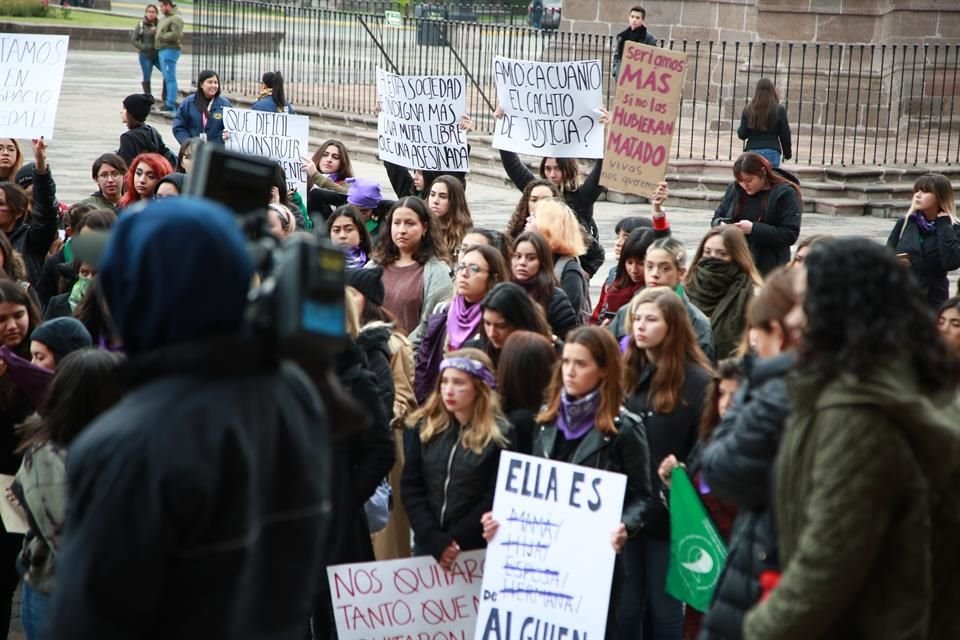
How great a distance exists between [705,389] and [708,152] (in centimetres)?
1357

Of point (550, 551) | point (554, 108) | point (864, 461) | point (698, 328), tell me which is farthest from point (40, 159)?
point (864, 461)

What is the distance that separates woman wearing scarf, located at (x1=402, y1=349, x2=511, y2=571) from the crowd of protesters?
1 centimetres

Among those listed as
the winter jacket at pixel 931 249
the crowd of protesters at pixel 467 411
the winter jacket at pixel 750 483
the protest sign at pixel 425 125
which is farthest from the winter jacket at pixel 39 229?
the winter jacket at pixel 750 483

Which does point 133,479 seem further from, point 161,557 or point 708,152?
point 708,152

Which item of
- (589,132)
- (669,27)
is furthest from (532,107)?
(669,27)

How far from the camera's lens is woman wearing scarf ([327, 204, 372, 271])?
26.9ft

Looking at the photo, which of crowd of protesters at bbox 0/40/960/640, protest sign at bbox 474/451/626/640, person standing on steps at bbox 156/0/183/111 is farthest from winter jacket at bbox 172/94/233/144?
protest sign at bbox 474/451/626/640

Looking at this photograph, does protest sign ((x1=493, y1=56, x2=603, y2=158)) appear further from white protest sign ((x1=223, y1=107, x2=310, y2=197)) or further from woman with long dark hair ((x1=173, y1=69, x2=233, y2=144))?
woman with long dark hair ((x1=173, y1=69, x2=233, y2=144))

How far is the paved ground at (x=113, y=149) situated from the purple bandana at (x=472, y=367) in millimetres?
7958

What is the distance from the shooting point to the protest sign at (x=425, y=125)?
35.8ft

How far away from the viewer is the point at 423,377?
23.1ft

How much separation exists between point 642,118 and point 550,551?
4.94m

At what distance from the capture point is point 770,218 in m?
9.28

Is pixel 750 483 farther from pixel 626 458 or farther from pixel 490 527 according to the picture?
pixel 490 527
